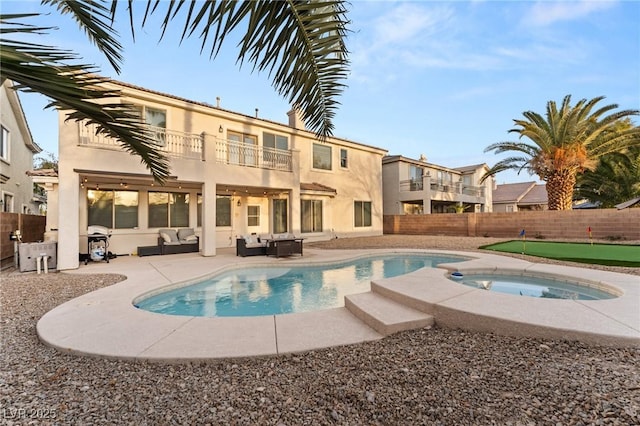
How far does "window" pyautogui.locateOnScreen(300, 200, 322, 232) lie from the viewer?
18.2 m

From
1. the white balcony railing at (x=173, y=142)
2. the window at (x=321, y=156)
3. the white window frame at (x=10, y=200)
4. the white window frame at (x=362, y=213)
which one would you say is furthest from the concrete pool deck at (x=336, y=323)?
the white window frame at (x=362, y=213)

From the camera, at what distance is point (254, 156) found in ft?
51.0

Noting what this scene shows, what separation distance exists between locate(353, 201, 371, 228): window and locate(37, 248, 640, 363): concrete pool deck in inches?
586

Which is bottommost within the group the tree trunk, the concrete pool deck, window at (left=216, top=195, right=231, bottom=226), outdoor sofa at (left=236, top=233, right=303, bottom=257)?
the concrete pool deck

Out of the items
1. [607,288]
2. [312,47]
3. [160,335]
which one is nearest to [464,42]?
[607,288]

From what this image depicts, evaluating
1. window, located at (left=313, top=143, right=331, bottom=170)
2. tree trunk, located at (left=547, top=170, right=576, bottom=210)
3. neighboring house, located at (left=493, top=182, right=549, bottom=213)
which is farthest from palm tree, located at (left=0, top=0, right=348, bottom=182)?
neighboring house, located at (left=493, top=182, right=549, bottom=213)

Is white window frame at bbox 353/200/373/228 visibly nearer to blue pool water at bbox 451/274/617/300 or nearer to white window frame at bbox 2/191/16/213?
blue pool water at bbox 451/274/617/300

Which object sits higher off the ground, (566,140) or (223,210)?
(566,140)

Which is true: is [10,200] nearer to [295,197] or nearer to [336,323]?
[295,197]

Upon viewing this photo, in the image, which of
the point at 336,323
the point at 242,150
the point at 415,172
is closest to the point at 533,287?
the point at 336,323

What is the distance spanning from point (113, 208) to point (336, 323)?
12.7 metres

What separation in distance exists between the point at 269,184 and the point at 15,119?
15.9m

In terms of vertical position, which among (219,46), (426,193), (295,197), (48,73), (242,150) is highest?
(242,150)

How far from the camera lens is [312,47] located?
180 centimetres
